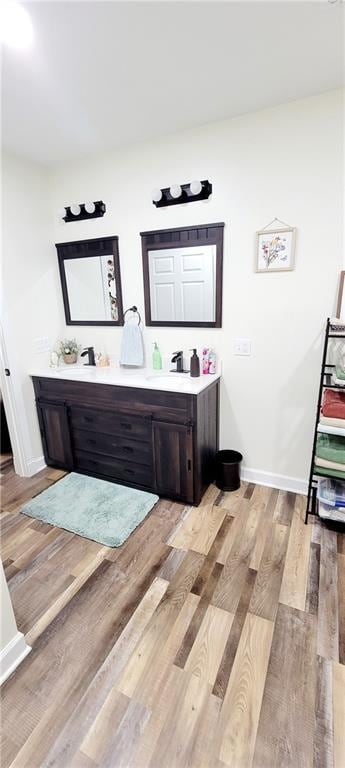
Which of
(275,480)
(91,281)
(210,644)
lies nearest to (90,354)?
(91,281)

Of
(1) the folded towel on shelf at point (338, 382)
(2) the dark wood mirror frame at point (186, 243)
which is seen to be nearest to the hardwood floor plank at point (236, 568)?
(1) the folded towel on shelf at point (338, 382)

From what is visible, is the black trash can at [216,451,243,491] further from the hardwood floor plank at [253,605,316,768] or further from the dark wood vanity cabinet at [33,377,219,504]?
the hardwood floor plank at [253,605,316,768]

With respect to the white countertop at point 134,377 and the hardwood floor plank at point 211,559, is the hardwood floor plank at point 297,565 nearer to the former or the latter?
the hardwood floor plank at point 211,559

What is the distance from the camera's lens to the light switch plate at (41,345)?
9.21 ft

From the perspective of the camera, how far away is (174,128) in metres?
2.18

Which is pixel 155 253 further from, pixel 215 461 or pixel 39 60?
pixel 215 461

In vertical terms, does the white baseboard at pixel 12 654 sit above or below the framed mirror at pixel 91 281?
below

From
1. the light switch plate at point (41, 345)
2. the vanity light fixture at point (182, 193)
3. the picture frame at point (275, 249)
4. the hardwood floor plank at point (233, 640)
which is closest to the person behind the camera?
the hardwood floor plank at point (233, 640)

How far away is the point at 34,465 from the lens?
2.83 meters

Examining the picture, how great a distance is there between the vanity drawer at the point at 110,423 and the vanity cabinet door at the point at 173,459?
102 millimetres

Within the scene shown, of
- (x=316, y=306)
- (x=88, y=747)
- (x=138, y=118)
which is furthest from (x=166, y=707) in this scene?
(x=138, y=118)

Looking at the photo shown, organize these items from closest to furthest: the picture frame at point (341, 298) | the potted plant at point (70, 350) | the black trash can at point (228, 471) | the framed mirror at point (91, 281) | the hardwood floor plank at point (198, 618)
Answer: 1. the hardwood floor plank at point (198, 618)
2. the picture frame at point (341, 298)
3. the black trash can at point (228, 471)
4. the framed mirror at point (91, 281)
5. the potted plant at point (70, 350)

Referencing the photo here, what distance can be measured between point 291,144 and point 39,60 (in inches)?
56.5

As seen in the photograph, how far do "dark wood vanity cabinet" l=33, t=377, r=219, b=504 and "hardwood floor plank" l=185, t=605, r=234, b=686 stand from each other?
0.82 m
